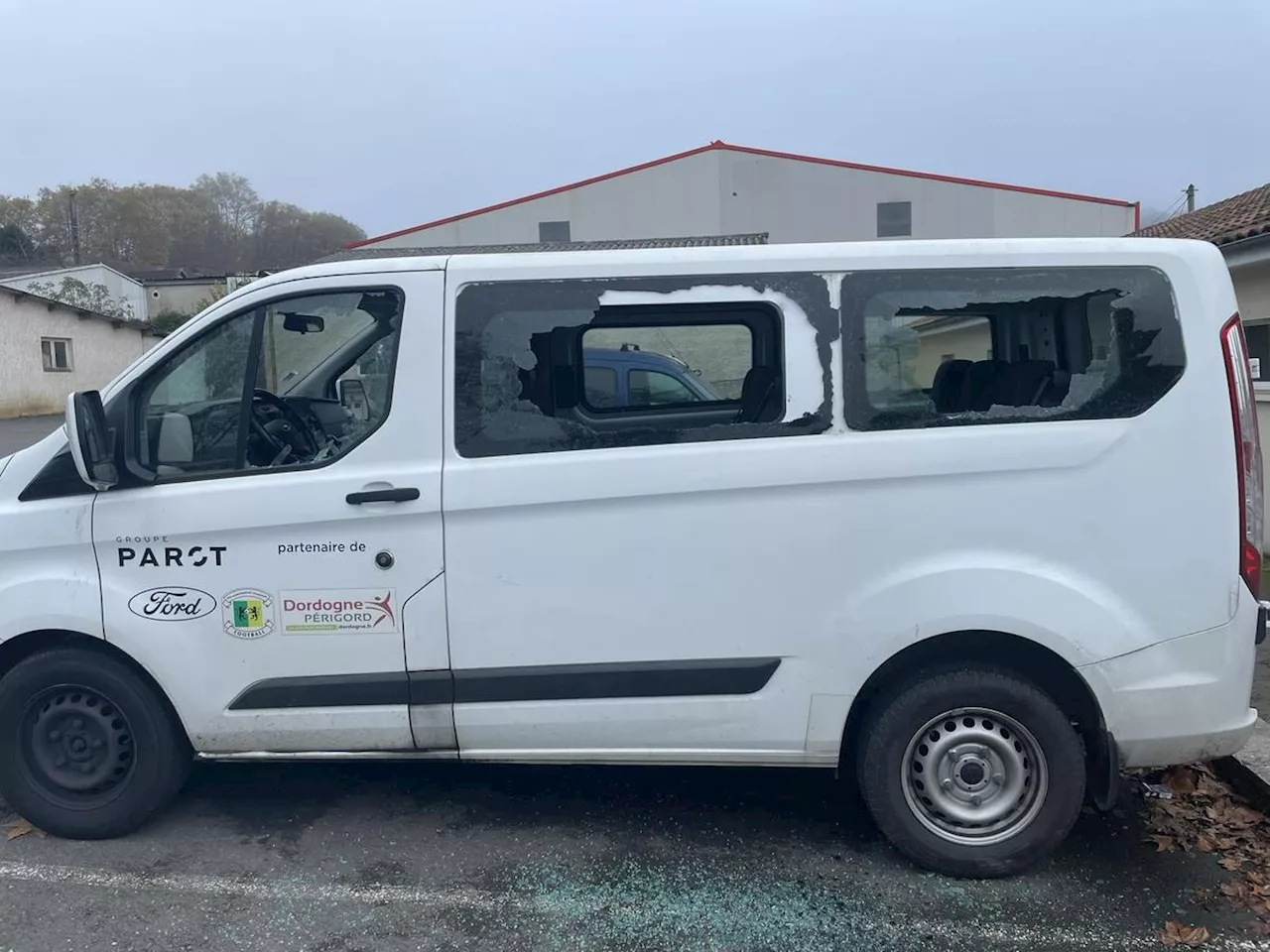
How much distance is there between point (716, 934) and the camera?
3299 mm

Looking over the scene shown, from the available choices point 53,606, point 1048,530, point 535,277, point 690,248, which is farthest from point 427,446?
point 1048,530

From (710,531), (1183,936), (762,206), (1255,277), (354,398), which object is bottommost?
(1183,936)

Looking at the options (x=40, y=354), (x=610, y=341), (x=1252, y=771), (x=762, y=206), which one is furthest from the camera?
(x=762, y=206)

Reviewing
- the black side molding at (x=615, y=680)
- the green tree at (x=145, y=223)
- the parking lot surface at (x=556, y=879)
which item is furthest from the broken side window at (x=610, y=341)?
the green tree at (x=145, y=223)

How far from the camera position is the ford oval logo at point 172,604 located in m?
3.66

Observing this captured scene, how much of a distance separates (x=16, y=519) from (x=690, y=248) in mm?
2649

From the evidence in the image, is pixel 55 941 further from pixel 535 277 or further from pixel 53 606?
pixel 535 277

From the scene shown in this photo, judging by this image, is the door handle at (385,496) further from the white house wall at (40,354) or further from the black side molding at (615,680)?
the white house wall at (40,354)

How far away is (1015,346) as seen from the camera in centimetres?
354

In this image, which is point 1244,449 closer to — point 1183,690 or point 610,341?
point 1183,690

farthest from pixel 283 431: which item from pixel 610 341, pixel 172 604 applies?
pixel 610 341

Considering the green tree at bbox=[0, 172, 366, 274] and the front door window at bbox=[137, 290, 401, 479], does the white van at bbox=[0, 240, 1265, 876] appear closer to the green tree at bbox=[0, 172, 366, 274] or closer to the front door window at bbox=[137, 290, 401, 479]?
the front door window at bbox=[137, 290, 401, 479]

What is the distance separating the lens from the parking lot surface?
330 centimetres

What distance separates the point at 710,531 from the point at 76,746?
2557 mm
